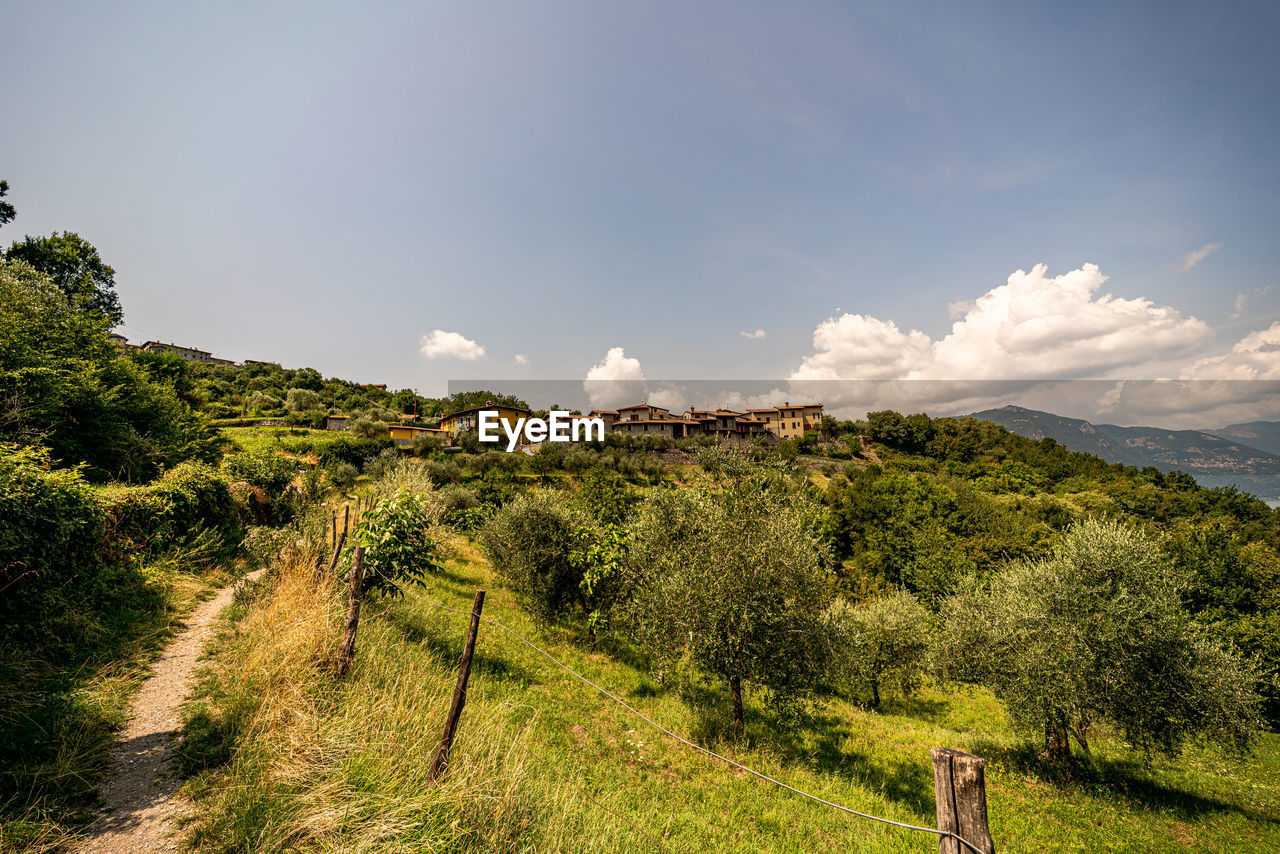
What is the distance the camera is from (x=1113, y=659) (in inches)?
490

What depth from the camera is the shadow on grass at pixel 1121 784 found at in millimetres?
12562

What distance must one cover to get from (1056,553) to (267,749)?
22343mm

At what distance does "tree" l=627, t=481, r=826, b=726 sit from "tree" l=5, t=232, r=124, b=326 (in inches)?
2249

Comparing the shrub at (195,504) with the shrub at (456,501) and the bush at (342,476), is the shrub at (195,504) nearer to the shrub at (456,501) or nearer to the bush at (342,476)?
the shrub at (456,501)

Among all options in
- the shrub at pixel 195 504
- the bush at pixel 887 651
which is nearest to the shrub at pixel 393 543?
the shrub at pixel 195 504

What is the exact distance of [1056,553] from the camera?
15.4 m

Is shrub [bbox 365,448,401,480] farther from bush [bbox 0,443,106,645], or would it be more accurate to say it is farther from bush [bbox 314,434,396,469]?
bush [bbox 0,443,106,645]

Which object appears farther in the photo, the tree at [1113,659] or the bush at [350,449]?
the bush at [350,449]

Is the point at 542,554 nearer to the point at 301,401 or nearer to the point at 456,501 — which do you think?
the point at 456,501

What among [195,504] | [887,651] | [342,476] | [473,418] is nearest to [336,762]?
[195,504]

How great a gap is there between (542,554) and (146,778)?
11405 millimetres

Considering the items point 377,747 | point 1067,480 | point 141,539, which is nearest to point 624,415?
point 1067,480

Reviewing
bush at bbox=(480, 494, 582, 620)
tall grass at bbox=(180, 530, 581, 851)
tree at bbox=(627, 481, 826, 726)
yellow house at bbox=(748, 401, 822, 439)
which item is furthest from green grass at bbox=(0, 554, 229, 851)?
yellow house at bbox=(748, 401, 822, 439)

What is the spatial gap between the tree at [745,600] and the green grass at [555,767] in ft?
6.17
